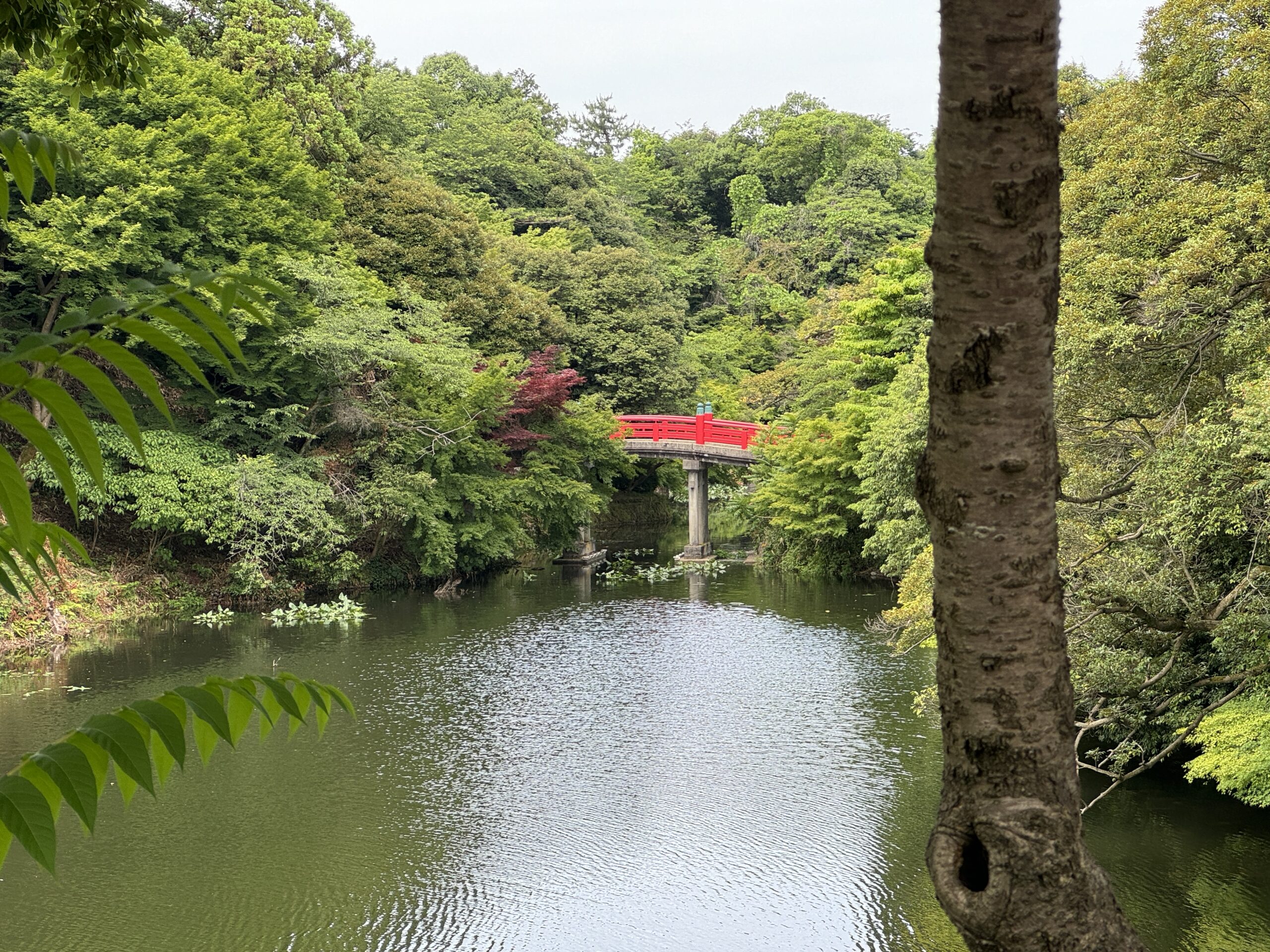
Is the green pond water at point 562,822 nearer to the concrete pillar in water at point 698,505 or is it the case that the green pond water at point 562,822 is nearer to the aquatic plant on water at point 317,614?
the aquatic plant on water at point 317,614

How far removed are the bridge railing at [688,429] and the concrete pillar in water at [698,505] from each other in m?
0.46

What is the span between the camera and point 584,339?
22297 millimetres

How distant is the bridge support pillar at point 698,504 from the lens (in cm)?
2059

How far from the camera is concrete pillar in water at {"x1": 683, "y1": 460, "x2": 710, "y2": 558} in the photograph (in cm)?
2059

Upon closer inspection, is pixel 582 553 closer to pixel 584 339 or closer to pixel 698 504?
pixel 698 504

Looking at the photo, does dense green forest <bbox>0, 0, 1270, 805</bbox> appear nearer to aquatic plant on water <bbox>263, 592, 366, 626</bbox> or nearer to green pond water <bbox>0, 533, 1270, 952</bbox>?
aquatic plant on water <bbox>263, 592, 366, 626</bbox>

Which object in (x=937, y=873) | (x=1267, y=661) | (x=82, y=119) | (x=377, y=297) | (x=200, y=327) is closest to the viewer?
(x=200, y=327)

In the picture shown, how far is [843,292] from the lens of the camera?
2100 centimetres

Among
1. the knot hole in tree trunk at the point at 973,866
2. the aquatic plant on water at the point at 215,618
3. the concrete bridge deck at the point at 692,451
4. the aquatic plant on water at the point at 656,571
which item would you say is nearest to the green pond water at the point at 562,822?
the aquatic plant on water at the point at 215,618

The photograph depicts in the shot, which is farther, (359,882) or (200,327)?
(359,882)

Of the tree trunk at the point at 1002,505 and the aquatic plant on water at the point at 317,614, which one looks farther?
the aquatic plant on water at the point at 317,614

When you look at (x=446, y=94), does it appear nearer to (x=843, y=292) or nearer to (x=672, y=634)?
(x=843, y=292)

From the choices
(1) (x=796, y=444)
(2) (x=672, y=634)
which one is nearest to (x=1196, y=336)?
(2) (x=672, y=634)

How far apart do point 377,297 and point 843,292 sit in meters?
8.92
